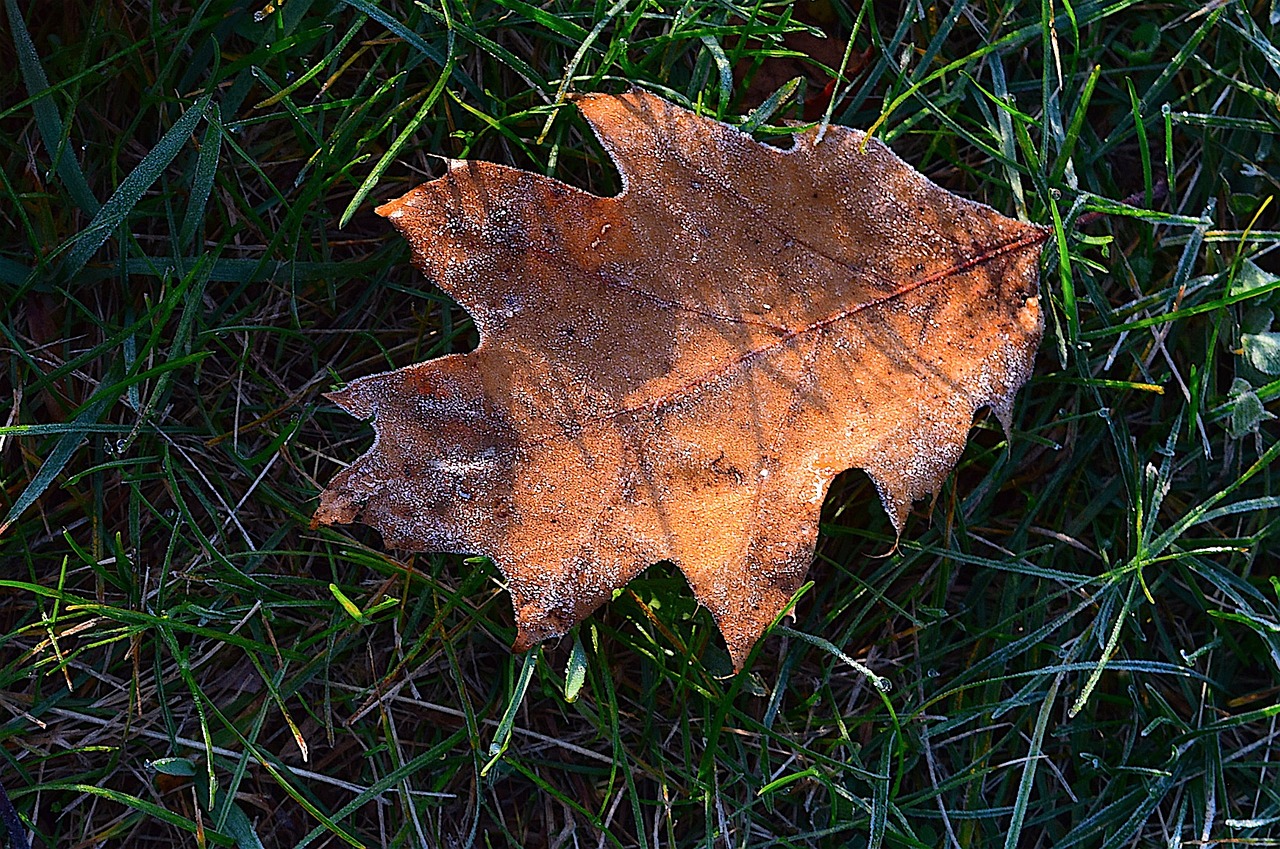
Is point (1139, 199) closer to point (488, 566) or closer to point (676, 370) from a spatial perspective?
point (676, 370)

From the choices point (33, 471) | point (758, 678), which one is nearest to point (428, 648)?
point (758, 678)

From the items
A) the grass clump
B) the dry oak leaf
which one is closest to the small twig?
the grass clump

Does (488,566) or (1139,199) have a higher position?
(1139,199)

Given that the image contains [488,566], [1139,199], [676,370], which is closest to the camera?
[676,370]

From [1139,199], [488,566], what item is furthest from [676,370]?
[1139,199]

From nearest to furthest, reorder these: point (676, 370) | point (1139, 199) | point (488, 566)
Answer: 1. point (676, 370)
2. point (488, 566)
3. point (1139, 199)

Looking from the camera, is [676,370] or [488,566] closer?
[676,370]

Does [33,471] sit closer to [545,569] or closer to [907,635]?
[545,569]
